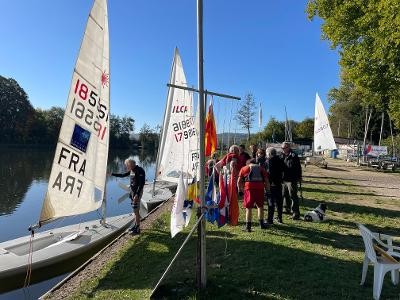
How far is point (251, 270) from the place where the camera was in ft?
20.0

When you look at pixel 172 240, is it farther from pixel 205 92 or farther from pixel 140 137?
pixel 140 137

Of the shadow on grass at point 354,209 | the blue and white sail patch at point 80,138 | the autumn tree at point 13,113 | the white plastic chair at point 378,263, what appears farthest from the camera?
the autumn tree at point 13,113

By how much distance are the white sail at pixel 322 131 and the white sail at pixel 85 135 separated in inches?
799

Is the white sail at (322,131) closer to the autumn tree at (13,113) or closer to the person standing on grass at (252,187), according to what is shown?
the person standing on grass at (252,187)

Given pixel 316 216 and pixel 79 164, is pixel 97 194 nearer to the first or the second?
pixel 79 164

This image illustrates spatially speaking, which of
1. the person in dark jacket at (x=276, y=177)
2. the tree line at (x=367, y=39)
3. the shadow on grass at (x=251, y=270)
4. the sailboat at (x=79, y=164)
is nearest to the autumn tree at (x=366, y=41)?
the tree line at (x=367, y=39)

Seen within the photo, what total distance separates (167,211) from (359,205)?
20.1ft

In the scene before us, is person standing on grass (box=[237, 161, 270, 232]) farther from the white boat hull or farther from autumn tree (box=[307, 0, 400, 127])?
autumn tree (box=[307, 0, 400, 127])

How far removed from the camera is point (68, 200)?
26.0 feet

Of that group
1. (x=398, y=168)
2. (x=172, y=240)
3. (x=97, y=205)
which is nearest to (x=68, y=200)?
(x=97, y=205)

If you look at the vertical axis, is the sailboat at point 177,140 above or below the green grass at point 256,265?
above

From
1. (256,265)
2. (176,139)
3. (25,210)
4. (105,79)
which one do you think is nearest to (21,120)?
(25,210)

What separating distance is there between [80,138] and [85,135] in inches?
6.4

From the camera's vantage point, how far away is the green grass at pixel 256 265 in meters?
5.28
